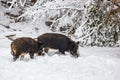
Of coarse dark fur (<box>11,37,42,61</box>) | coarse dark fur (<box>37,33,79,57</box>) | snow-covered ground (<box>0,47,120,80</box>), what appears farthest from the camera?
coarse dark fur (<box>37,33,79,57</box>)

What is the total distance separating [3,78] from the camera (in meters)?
6.20

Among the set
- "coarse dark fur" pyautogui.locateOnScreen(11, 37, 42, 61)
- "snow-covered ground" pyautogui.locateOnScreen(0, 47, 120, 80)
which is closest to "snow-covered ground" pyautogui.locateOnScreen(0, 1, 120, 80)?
"snow-covered ground" pyautogui.locateOnScreen(0, 47, 120, 80)

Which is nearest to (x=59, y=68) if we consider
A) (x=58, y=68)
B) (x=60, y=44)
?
(x=58, y=68)

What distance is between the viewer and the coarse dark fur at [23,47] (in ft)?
24.0

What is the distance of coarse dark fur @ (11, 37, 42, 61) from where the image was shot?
732 cm

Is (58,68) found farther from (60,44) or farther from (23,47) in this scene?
(60,44)

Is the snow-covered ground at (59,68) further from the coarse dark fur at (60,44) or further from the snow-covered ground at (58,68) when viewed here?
the coarse dark fur at (60,44)

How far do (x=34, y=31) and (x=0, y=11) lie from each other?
5.90ft

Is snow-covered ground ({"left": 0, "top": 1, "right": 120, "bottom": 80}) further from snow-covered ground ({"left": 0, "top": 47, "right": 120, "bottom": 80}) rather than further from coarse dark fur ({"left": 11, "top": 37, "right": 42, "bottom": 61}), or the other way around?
coarse dark fur ({"left": 11, "top": 37, "right": 42, "bottom": 61})

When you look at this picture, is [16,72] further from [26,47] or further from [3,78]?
Answer: [26,47]

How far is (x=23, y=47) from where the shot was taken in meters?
7.37

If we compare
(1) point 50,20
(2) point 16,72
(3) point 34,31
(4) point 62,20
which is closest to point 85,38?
(4) point 62,20

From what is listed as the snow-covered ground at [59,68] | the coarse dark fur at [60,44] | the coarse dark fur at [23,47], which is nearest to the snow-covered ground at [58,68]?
the snow-covered ground at [59,68]

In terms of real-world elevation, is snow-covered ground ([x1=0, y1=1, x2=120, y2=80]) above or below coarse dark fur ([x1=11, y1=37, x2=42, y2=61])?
below
